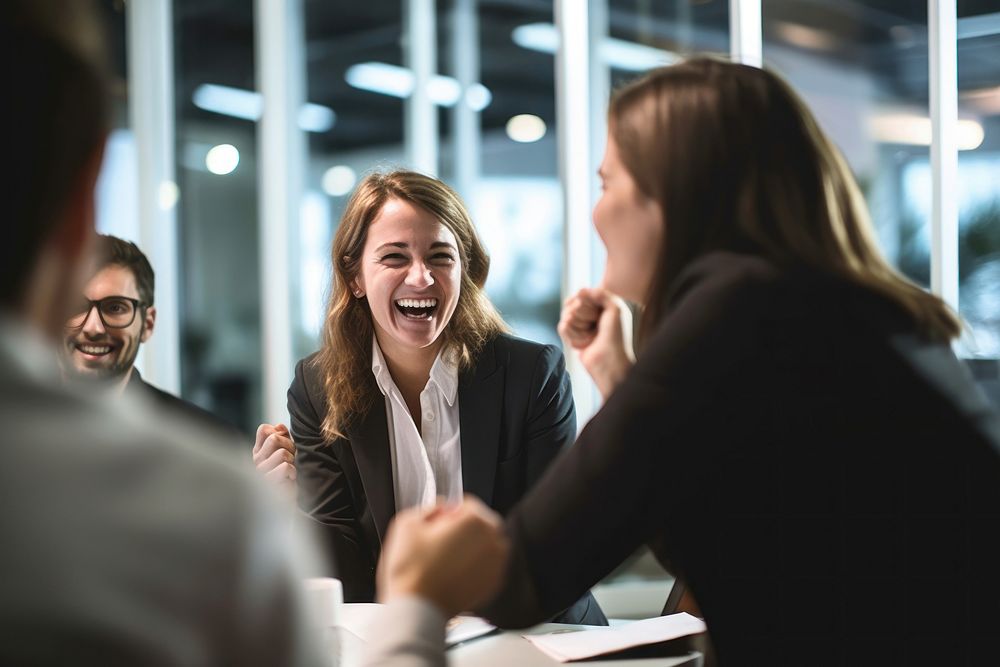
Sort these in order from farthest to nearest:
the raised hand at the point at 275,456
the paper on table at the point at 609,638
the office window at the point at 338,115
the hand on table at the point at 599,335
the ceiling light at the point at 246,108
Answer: the ceiling light at the point at 246,108 → the office window at the point at 338,115 → the raised hand at the point at 275,456 → the hand on table at the point at 599,335 → the paper on table at the point at 609,638

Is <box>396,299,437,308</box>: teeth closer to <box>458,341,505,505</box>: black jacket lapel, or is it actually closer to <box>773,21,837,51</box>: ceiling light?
<box>458,341,505,505</box>: black jacket lapel

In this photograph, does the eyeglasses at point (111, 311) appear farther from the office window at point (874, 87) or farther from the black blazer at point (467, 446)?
the office window at point (874, 87)

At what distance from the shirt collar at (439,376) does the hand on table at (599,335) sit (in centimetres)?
77

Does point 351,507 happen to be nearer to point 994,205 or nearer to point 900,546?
point 900,546

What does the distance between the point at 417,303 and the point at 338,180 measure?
2.98 meters

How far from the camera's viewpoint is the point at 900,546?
124 cm

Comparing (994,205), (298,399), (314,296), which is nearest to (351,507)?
(298,399)

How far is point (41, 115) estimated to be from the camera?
0.56 metres

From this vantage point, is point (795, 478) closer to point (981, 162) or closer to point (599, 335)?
point (599, 335)

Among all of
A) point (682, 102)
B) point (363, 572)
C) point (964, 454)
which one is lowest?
point (363, 572)

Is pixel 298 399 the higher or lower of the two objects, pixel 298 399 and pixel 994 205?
the lower

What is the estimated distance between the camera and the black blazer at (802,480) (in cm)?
123

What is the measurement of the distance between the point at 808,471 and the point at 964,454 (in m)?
0.19

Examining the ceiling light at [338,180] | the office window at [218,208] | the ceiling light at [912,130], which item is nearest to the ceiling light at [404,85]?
the ceiling light at [338,180]
